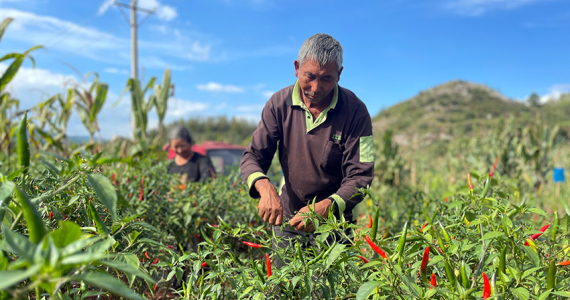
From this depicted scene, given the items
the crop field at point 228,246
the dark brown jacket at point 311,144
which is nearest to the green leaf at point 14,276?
the crop field at point 228,246

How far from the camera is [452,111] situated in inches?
1516

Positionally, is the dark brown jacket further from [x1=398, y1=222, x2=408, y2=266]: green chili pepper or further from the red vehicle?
the red vehicle

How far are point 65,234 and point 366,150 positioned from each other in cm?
149

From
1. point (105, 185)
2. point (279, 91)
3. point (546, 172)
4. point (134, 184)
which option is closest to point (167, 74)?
point (134, 184)

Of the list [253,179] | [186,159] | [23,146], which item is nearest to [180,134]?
[186,159]

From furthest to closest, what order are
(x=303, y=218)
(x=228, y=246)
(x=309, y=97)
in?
(x=309, y=97) → (x=228, y=246) → (x=303, y=218)

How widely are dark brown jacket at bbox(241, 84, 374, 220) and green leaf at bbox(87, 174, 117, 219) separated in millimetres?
1067

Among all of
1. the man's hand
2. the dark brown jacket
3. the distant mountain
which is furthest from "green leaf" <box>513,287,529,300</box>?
the distant mountain

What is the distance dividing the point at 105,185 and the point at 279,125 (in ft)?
4.40

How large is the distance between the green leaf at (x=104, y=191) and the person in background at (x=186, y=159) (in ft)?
10.8

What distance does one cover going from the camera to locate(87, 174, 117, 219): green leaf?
76cm

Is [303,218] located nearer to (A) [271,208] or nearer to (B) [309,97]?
(A) [271,208]

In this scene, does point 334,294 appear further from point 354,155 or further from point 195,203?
point 195,203

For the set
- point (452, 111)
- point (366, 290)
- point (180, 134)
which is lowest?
point (366, 290)
